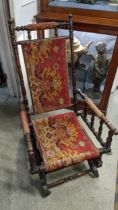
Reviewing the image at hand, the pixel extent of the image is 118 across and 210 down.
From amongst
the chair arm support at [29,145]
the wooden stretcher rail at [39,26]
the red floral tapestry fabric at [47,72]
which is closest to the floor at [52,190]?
the chair arm support at [29,145]

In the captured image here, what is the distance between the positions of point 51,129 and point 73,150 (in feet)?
0.88

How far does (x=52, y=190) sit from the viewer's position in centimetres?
144

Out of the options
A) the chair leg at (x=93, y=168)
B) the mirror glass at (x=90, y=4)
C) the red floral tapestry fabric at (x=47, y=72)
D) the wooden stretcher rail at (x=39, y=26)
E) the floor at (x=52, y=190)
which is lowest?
the floor at (x=52, y=190)

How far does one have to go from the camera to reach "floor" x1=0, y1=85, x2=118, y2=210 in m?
1.36

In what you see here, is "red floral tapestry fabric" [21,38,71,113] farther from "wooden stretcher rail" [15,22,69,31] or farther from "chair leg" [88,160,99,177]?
"chair leg" [88,160,99,177]

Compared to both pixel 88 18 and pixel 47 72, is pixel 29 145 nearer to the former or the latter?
pixel 47 72

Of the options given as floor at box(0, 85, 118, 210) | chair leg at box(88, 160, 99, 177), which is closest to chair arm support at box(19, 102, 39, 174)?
floor at box(0, 85, 118, 210)

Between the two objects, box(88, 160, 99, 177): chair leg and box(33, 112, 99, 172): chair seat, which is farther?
box(88, 160, 99, 177): chair leg

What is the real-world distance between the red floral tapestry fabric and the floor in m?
0.55

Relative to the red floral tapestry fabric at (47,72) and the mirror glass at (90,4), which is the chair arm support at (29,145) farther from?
the mirror glass at (90,4)

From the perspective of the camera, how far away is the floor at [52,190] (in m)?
1.36

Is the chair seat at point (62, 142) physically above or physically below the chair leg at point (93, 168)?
above

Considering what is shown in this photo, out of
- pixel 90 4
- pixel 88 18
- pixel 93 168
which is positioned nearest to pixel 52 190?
pixel 93 168

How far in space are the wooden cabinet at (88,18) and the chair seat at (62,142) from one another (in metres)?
0.64
